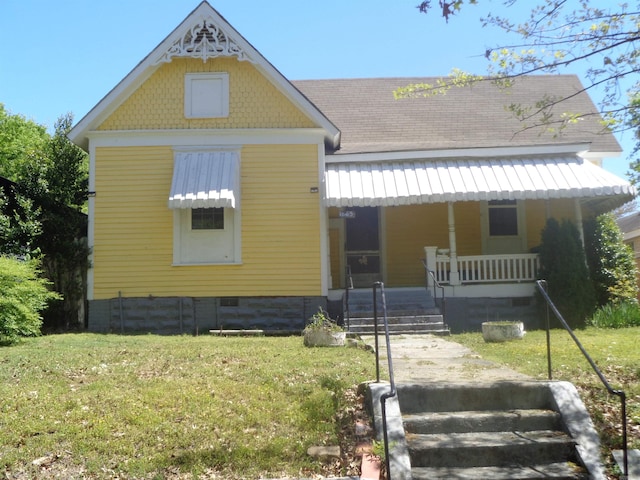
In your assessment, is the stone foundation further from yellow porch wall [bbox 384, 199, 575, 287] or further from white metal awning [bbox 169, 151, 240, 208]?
yellow porch wall [bbox 384, 199, 575, 287]

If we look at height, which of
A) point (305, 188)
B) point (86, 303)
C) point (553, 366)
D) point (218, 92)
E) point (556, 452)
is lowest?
point (556, 452)

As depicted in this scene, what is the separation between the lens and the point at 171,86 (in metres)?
14.3

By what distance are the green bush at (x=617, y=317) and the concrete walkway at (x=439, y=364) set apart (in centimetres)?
430

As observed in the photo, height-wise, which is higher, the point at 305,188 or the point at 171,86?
the point at 171,86

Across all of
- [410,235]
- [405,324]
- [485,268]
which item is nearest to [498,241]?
[485,268]

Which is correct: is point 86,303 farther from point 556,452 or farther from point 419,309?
point 556,452

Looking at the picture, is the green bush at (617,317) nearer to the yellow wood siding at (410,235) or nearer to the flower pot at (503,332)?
the flower pot at (503,332)

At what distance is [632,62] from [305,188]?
7789 mm

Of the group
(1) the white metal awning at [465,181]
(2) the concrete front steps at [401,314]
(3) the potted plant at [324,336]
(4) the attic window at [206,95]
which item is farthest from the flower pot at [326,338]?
(4) the attic window at [206,95]

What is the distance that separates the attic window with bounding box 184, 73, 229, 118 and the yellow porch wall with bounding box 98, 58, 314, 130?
0.33 feet

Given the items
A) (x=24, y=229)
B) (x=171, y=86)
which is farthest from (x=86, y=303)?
(x=171, y=86)

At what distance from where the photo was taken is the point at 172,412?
6.20m

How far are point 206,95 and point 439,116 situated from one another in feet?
22.5

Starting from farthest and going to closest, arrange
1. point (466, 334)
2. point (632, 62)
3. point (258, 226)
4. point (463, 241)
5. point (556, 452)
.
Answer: point (463, 241), point (258, 226), point (466, 334), point (632, 62), point (556, 452)
